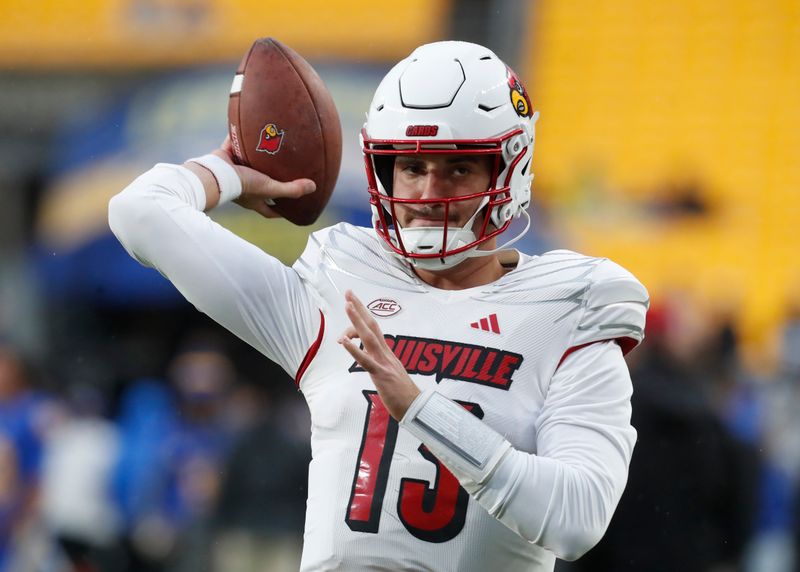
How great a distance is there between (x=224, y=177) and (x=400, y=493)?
0.76 metres

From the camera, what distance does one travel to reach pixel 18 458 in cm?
702

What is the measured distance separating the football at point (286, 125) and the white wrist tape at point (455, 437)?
0.78 metres

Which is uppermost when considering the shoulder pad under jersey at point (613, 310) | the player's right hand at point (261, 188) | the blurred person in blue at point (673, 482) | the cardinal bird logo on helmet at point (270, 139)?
the cardinal bird logo on helmet at point (270, 139)

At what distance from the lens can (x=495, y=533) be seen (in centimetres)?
247

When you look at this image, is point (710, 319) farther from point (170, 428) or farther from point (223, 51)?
point (223, 51)

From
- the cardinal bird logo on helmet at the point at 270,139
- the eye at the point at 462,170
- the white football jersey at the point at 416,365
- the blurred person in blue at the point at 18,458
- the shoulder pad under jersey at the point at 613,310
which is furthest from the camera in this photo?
the blurred person in blue at the point at 18,458

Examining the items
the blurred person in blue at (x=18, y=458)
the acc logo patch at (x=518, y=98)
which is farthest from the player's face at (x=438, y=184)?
the blurred person in blue at (x=18, y=458)

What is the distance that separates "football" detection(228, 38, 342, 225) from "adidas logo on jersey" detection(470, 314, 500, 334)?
554mm

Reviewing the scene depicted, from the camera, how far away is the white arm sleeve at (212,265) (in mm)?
2621

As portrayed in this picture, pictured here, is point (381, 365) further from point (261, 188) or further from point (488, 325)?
point (261, 188)

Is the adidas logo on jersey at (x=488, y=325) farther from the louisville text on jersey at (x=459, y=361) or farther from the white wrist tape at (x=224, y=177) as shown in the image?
the white wrist tape at (x=224, y=177)

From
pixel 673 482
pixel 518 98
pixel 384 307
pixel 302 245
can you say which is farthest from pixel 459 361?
pixel 302 245

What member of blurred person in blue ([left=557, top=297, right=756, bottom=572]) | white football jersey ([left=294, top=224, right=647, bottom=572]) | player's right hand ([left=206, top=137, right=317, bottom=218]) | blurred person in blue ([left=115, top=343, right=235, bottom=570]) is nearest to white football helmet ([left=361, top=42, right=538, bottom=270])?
white football jersey ([left=294, top=224, right=647, bottom=572])

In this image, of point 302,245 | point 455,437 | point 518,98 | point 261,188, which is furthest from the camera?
point 302,245
